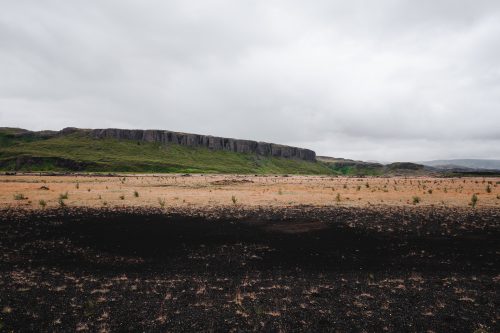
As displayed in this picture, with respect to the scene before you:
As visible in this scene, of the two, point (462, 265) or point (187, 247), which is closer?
point (462, 265)

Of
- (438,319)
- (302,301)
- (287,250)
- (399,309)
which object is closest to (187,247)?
(287,250)

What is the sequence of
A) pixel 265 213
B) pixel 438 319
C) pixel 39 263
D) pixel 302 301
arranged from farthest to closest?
1. pixel 265 213
2. pixel 39 263
3. pixel 302 301
4. pixel 438 319

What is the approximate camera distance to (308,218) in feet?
84.9

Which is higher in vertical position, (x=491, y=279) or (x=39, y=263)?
(x=491, y=279)

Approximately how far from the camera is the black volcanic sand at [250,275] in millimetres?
9094

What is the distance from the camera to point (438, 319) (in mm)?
9039

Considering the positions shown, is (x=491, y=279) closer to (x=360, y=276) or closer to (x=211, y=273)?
(x=360, y=276)

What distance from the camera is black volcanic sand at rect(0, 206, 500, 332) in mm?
9094

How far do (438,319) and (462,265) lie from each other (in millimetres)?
6422

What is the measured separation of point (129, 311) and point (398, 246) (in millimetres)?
14503

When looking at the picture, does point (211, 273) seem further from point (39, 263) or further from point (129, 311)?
point (39, 263)

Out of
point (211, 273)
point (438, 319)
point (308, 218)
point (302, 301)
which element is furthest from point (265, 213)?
point (438, 319)

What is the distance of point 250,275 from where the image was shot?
12.9 metres

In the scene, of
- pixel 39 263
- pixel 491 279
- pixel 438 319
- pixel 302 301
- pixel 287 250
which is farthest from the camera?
pixel 287 250
